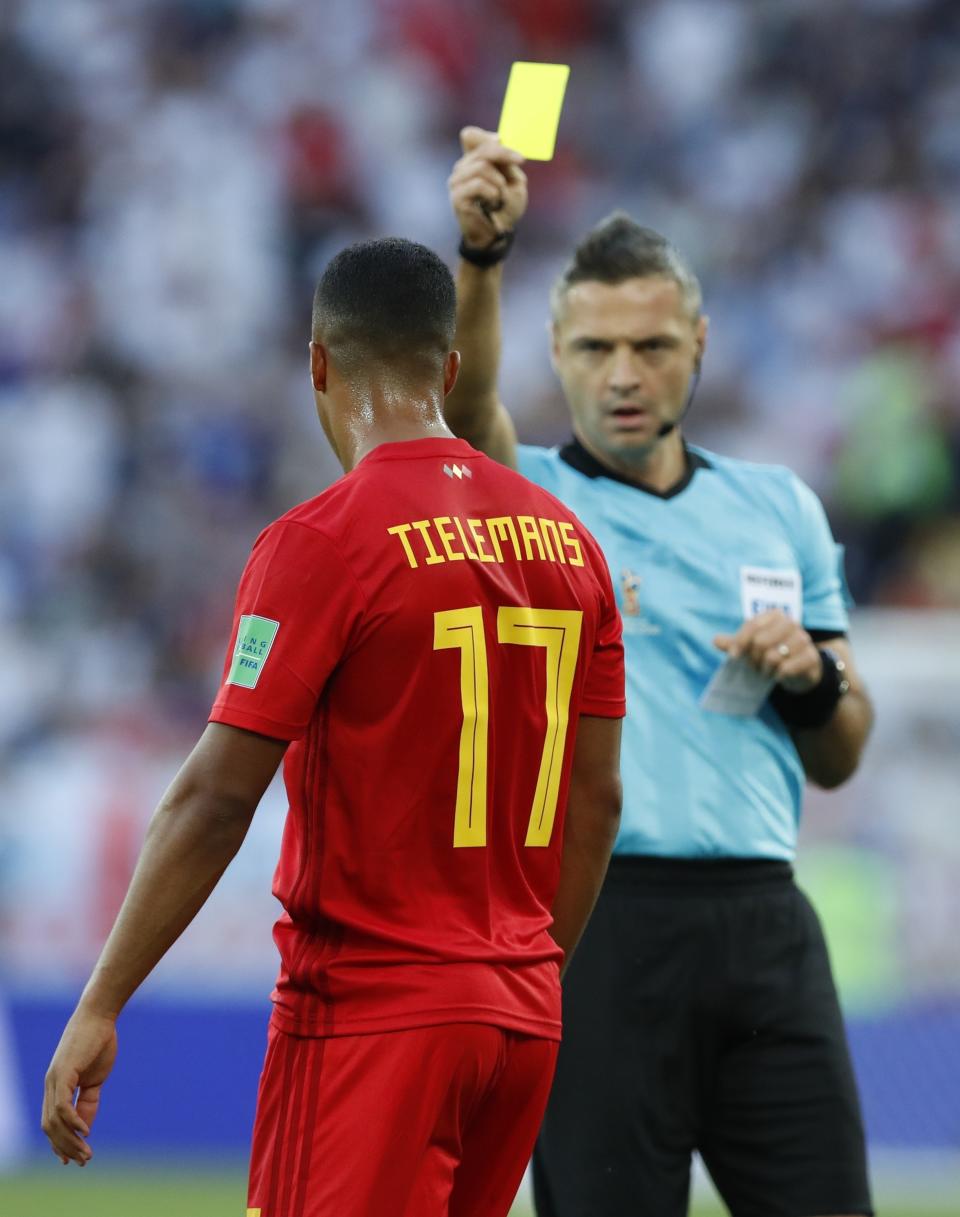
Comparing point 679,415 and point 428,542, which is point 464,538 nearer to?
point 428,542

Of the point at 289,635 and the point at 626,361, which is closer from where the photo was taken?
the point at 289,635

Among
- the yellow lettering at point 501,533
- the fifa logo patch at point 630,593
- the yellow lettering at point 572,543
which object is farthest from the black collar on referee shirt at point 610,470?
the yellow lettering at point 501,533

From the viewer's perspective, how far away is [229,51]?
13.5 meters

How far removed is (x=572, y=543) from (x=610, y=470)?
45.9 inches

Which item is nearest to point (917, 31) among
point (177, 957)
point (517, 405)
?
point (517, 405)

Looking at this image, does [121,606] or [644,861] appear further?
[121,606]

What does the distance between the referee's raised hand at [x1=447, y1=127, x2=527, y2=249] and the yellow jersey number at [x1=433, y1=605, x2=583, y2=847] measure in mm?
1097

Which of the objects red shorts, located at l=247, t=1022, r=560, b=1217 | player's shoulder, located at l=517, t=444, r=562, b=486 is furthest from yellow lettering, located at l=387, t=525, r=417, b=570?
player's shoulder, located at l=517, t=444, r=562, b=486

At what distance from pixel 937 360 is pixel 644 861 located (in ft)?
28.7

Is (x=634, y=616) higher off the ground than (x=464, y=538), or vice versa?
(x=634, y=616)

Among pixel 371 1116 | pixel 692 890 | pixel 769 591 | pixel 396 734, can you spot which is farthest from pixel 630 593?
pixel 371 1116

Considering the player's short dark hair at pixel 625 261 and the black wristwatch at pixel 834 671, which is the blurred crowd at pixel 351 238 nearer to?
the player's short dark hair at pixel 625 261

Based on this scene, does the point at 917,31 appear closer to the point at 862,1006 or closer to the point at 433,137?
the point at 433,137

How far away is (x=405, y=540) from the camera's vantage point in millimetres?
2922
